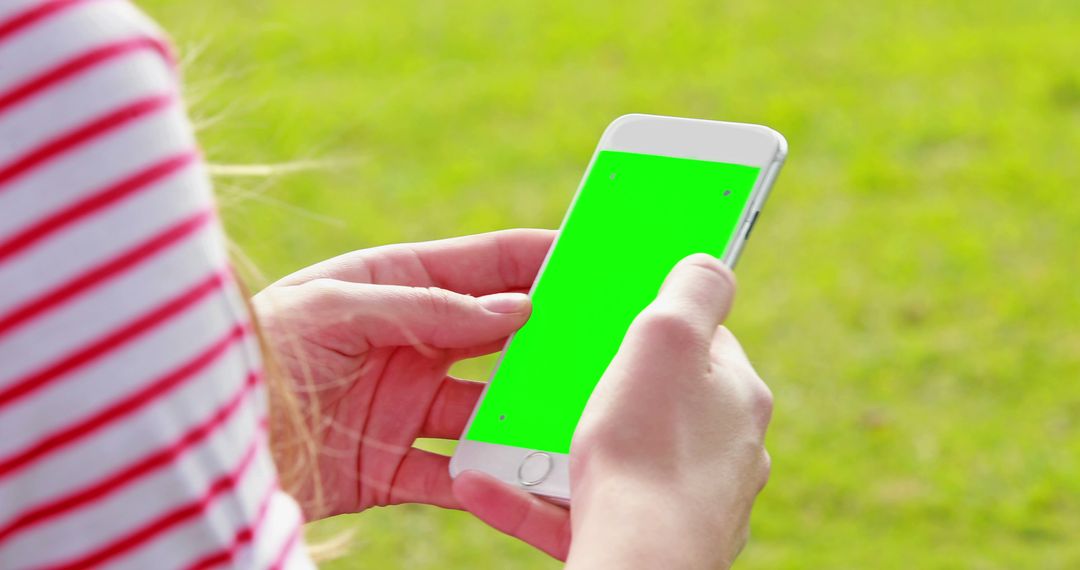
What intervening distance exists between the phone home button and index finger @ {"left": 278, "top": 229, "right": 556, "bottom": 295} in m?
0.23

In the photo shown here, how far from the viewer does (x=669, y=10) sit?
4.37 meters

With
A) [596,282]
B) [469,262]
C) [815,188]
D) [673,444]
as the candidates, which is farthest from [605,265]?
[815,188]

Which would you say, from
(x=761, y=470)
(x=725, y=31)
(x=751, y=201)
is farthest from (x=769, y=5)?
(x=761, y=470)

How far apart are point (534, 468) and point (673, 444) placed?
28 cm

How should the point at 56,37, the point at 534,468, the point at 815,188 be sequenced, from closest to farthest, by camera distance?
1. the point at 56,37
2. the point at 534,468
3. the point at 815,188

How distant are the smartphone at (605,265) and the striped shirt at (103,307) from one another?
0.62m

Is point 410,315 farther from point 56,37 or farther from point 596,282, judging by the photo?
point 56,37

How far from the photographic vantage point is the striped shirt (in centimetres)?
59

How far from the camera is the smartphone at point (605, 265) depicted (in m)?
1.25

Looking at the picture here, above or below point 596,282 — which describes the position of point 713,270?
above

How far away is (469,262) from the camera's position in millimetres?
1383

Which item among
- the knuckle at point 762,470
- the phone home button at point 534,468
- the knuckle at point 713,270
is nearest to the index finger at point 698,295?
the knuckle at point 713,270

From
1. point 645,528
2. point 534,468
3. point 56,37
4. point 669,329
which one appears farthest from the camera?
point 534,468

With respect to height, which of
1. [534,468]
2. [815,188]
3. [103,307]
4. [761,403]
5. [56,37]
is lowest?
[815,188]
